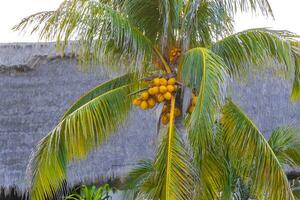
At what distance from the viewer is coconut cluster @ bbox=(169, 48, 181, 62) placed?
17.3ft

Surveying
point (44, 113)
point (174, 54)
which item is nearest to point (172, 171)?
point (174, 54)

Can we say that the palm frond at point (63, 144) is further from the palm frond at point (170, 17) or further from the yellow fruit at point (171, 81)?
the palm frond at point (170, 17)

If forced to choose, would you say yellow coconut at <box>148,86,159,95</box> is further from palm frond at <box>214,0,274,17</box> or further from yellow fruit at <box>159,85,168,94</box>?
palm frond at <box>214,0,274,17</box>

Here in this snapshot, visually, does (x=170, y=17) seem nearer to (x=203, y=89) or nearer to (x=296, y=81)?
(x=203, y=89)

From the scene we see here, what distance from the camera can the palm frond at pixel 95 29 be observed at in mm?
5008

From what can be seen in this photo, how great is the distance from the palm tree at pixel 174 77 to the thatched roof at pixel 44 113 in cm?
270

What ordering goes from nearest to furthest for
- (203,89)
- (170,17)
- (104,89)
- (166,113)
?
(203,89) → (166,113) → (170,17) → (104,89)

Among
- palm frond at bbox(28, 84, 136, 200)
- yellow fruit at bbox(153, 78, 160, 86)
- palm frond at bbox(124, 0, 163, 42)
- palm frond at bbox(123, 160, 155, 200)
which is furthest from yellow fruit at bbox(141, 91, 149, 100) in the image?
palm frond at bbox(123, 160, 155, 200)

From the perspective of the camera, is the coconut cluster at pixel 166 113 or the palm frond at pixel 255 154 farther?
the coconut cluster at pixel 166 113

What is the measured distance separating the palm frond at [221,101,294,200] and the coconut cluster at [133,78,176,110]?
0.49m

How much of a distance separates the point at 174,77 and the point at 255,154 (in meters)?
0.87

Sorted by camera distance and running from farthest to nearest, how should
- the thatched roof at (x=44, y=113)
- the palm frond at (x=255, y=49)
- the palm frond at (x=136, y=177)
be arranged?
the thatched roof at (x=44, y=113), the palm frond at (x=136, y=177), the palm frond at (x=255, y=49)

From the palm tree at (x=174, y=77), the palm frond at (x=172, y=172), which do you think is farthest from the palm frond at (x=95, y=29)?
the palm frond at (x=172, y=172)

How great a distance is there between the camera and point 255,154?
16.3 feet
